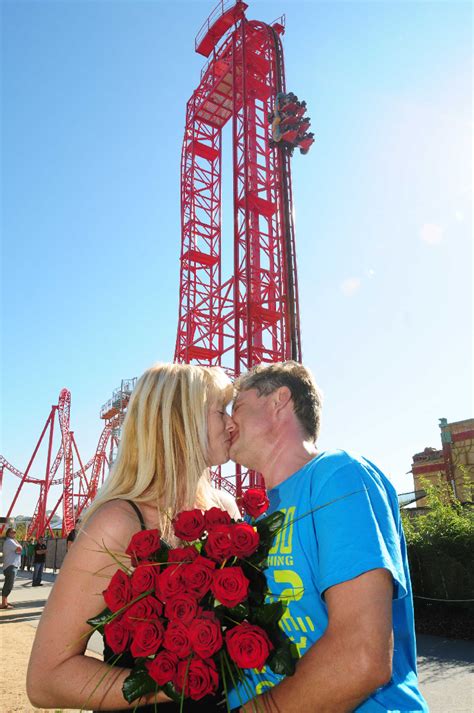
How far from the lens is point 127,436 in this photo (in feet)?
6.72

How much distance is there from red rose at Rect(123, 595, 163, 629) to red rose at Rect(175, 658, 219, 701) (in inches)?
5.7

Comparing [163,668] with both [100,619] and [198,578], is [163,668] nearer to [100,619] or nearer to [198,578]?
[198,578]

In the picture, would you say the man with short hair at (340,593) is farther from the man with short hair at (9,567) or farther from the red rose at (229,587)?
the man with short hair at (9,567)

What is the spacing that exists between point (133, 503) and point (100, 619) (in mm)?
389

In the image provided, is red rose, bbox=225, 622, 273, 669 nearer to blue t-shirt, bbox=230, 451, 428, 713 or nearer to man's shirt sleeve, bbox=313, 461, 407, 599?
blue t-shirt, bbox=230, 451, 428, 713

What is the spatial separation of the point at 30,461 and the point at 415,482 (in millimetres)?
32782

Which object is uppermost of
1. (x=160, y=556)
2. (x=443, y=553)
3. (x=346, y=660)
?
(x=160, y=556)

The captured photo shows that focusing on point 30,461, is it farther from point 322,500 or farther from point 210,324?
point 322,500

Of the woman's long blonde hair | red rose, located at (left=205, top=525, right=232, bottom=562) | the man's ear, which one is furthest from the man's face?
red rose, located at (left=205, top=525, right=232, bottom=562)

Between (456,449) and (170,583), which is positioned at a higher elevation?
(456,449)

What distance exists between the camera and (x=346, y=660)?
125 centimetres

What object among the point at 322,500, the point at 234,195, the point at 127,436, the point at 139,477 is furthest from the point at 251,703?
the point at 234,195

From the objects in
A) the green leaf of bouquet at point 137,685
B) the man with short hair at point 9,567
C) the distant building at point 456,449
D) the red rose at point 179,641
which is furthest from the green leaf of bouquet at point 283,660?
the distant building at point 456,449

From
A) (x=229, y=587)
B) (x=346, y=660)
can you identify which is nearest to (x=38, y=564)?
(x=229, y=587)
